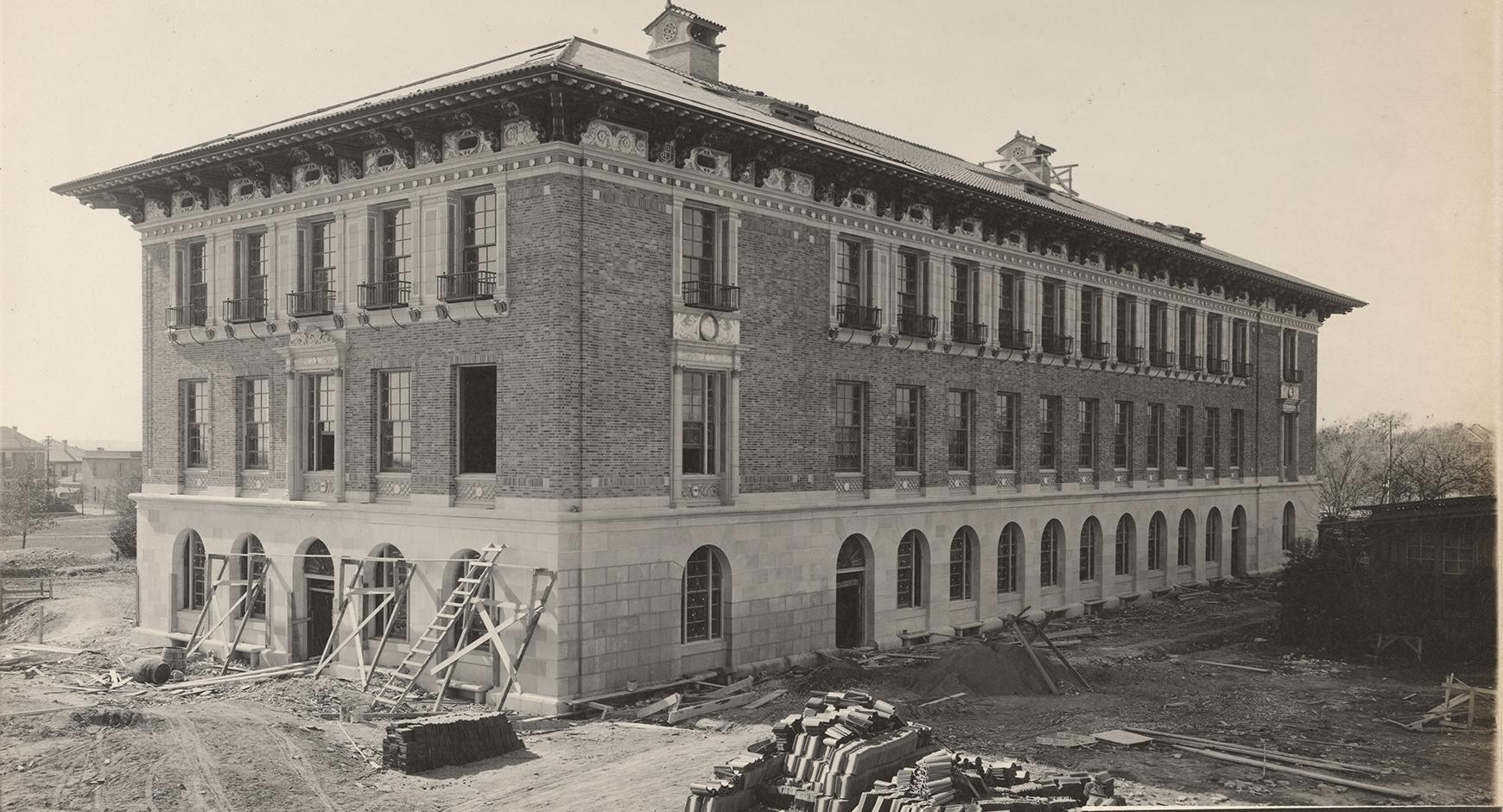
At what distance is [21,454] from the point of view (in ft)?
224

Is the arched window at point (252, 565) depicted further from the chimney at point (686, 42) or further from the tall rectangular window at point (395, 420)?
the chimney at point (686, 42)

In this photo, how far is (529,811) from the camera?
15609 millimetres

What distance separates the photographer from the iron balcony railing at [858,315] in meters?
27.8

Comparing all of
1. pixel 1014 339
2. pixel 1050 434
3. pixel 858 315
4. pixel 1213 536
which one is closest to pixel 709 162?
pixel 858 315

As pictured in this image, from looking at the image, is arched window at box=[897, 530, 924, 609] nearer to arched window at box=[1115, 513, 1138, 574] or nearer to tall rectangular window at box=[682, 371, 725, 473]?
tall rectangular window at box=[682, 371, 725, 473]

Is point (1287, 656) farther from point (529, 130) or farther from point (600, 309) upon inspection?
point (529, 130)

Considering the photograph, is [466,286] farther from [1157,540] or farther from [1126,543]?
[1157,540]

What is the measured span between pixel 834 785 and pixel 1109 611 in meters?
23.8

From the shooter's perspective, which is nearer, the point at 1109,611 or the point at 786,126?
the point at 786,126

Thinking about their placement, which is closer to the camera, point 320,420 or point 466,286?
point 466,286

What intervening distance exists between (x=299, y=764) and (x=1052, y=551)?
24392 mm

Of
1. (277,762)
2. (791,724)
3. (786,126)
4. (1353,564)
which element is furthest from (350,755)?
(1353,564)

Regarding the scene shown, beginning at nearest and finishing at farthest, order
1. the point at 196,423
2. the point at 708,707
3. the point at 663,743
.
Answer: the point at 663,743 → the point at 708,707 → the point at 196,423

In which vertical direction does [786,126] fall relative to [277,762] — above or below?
above
